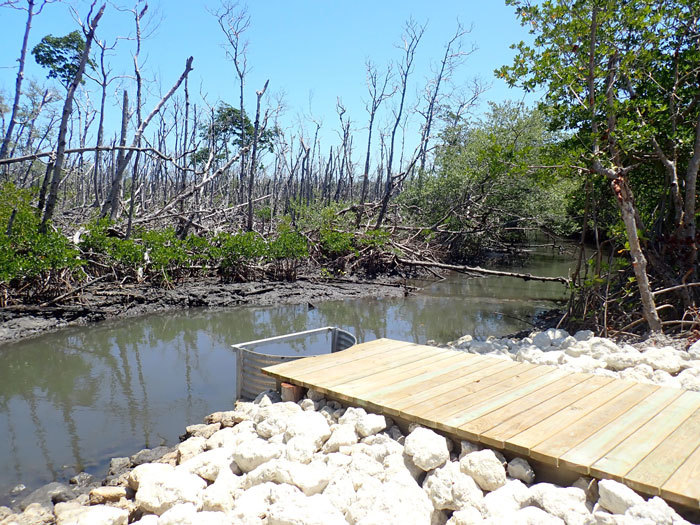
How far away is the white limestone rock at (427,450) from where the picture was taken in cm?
296

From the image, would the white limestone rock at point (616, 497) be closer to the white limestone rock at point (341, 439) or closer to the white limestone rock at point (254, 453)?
the white limestone rock at point (341, 439)

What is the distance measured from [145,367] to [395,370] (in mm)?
4198

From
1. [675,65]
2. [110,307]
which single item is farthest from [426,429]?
[110,307]

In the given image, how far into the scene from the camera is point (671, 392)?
3621 mm

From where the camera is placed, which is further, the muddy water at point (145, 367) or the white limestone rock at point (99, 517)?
the muddy water at point (145, 367)

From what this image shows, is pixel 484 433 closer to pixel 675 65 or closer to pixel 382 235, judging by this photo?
pixel 675 65

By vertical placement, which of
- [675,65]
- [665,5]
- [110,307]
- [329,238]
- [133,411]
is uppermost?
[665,5]

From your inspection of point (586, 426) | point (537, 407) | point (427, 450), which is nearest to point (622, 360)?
point (537, 407)

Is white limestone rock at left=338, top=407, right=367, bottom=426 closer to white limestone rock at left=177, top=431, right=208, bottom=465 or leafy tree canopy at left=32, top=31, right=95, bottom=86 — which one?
white limestone rock at left=177, top=431, right=208, bottom=465

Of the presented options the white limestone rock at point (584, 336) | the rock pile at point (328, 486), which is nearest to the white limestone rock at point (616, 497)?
the rock pile at point (328, 486)

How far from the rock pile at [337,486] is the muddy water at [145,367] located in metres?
1.00

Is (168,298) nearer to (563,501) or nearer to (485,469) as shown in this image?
(485,469)

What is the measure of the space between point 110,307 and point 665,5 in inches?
376

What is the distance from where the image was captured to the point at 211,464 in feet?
11.2
